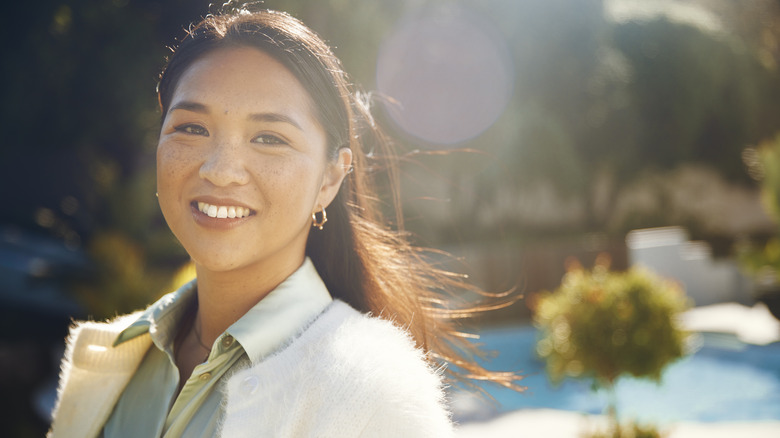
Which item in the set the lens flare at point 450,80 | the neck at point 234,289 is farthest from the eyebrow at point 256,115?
the lens flare at point 450,80

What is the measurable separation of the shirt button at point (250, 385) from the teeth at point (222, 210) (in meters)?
0.28

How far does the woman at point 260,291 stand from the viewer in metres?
0.99

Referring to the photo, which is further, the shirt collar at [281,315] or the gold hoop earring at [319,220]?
the gold hoop earring at [319,220]

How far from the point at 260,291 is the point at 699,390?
8.78 metres

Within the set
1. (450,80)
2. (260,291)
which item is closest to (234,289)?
(260,291)

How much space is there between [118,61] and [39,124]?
1.81 m

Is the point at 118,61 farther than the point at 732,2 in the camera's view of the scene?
No

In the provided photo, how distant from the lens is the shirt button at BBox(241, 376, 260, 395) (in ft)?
3.31

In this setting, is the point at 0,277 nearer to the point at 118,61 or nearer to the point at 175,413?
the point at 118,61

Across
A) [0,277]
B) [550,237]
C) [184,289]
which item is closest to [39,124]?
[0,277]

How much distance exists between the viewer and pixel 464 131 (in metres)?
13.5

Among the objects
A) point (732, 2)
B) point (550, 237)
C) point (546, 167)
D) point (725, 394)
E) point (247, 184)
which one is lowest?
point (247, 184)

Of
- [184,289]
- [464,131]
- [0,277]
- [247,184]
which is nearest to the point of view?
[247,184]

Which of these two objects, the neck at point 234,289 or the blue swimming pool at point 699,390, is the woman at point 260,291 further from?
the blue swimming pool at point 699,390
